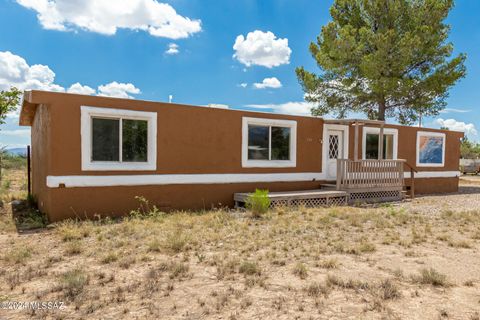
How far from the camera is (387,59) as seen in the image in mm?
18359

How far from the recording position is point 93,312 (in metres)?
3.63

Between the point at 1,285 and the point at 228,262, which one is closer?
the point at 1,285

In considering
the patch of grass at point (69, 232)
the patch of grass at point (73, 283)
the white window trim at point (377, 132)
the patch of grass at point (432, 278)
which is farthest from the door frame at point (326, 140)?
the patch of grass at point (73, 283)

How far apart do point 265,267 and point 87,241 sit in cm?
344

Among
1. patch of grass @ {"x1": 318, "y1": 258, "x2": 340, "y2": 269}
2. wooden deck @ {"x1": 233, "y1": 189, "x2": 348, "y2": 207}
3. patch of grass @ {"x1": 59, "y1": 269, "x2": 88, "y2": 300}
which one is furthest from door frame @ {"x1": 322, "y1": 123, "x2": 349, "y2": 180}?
patch of grass @ {"x1": 59, "y1": 269, "x2": 88, "y2": 300}

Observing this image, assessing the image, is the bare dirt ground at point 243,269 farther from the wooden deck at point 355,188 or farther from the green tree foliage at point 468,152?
the green tree foliage at point 468,152

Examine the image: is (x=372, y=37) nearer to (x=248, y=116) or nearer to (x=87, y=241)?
(x=248, y=116)

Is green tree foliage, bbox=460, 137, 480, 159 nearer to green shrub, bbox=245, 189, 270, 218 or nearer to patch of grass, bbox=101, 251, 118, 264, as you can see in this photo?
green shrub, bbox=245, 189, 270, 218

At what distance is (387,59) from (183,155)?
1338 cm

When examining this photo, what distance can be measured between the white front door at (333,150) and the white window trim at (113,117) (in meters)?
6.32

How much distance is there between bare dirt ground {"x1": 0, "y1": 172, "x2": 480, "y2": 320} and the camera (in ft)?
12.2

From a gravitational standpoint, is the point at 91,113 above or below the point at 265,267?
above

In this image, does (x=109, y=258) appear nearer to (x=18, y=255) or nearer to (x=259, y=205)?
(x=18, y=255)

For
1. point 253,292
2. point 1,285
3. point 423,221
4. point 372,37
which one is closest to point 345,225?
point 423,221
